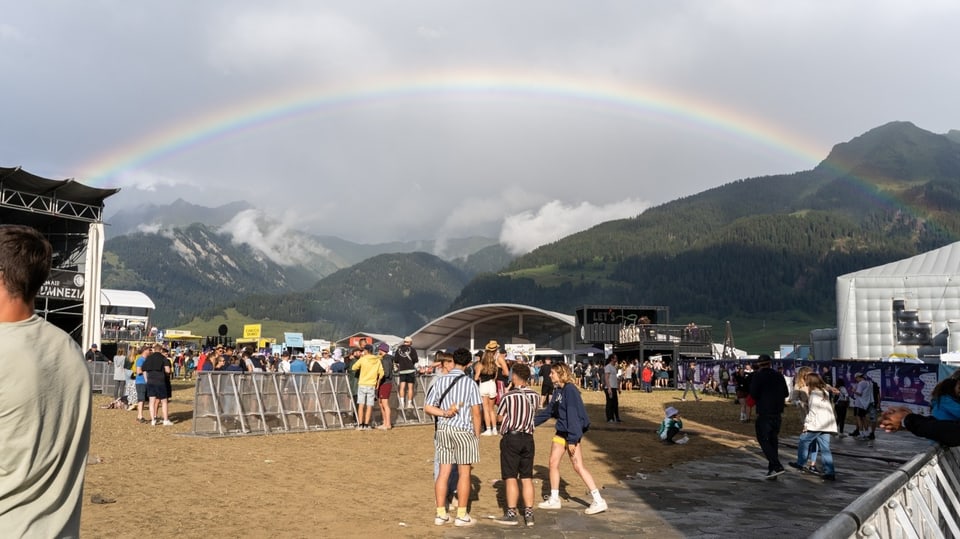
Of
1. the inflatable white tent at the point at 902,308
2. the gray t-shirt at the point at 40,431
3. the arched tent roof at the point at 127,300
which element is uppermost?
the arched tent roof at the point at 127,300

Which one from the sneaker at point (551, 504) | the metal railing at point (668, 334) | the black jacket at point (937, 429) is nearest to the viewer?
the black jacket at point (937, 429)

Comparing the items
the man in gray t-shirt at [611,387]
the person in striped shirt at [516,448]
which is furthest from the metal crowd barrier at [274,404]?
the person in striped shirt at [516,448]

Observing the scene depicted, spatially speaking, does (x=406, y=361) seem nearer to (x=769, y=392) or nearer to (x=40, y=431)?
(x=769, y=392)

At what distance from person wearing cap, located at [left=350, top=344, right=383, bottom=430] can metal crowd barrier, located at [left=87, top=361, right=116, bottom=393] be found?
14924 millimetres

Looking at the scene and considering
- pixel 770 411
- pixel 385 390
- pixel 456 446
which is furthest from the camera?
pixel 385 390

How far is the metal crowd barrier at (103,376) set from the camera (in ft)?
92.8

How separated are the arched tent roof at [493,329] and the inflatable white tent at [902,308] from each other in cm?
3999

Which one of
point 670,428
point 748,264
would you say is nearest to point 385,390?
point 670,428

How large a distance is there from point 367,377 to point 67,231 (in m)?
26.8

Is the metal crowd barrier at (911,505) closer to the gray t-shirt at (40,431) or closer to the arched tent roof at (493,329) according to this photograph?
the gray t-shirt at (40,431)

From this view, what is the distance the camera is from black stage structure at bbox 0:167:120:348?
32875 mm

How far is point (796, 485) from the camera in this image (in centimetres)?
1120

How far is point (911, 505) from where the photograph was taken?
4.15m

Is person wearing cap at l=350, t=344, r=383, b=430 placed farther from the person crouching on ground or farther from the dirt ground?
the person crouching on ground
